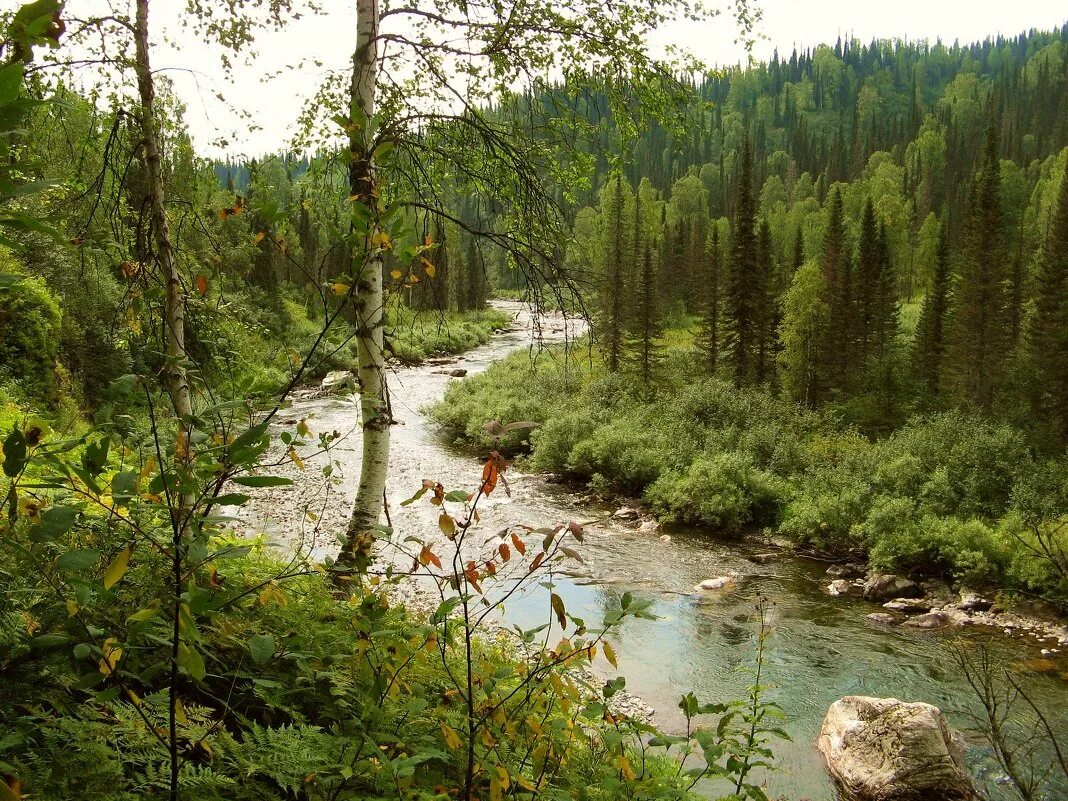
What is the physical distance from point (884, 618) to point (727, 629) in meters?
3.11

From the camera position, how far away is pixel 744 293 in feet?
103

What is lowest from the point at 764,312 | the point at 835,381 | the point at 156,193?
the point at 835,381

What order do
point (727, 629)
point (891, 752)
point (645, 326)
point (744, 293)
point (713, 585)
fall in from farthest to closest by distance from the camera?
point (645, 326) → point (744, 293) → point (713, 585) → point (727, 629) → point (891, 752)

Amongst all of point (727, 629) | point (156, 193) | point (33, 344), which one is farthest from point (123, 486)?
point (33, 344)

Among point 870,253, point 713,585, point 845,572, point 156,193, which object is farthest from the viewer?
point 870,253

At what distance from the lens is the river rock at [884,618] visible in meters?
11.7

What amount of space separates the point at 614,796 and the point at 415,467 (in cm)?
1694

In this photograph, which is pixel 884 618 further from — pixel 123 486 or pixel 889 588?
pixel 123 486

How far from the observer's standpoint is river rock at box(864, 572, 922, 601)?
12875 millimetres

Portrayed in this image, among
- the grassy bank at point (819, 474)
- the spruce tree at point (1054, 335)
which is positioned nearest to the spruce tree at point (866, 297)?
the spruce tree at point (1054, 335)

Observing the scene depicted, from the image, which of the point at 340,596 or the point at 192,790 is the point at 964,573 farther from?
the point at 192,790

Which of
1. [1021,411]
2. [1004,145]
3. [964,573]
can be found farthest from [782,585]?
[1004,145]

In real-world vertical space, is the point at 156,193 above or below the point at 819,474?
above

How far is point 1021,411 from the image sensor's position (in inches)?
997
